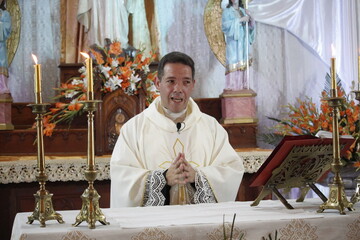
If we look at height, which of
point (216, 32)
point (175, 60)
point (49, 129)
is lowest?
point (49, 129)

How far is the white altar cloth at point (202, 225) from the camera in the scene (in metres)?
2.37

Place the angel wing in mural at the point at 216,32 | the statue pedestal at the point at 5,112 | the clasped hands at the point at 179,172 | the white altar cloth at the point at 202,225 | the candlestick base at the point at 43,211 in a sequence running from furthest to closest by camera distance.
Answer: the angel wing in mural at the point at 216,32 → the statue pedestal at the point at 5,112 → the clasped hands at the point at 179,172 → the candlestick base at the point at 43,211 → the white altar cloth at the point at 202,225

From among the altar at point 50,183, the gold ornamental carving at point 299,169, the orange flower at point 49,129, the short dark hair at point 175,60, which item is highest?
the short dark hair at point 175,60

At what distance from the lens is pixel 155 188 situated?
357 centimetres

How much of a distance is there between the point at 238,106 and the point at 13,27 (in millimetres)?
2751

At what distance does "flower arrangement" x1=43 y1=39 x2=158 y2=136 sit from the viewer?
20.0 ft

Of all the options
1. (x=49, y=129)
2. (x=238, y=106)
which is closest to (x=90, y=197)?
(x=49, y=129)

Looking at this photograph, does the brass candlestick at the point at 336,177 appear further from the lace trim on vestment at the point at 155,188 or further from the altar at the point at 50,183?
the altar at the point at 50,183

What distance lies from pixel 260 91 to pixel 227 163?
13.6ft

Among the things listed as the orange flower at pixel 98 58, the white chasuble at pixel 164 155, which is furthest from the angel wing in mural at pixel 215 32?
the white chasuble at pixel 164 155

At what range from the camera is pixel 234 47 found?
23.2 feet

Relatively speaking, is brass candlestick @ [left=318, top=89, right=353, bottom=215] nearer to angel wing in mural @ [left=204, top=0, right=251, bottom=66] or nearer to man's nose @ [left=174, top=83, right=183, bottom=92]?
man's nose @ [left=174, top=83, right=183, bottom=92]

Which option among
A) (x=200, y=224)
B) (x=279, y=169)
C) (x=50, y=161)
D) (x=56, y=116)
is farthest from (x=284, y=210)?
(x=56, y=116)

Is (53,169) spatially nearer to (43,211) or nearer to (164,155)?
(164,155)
